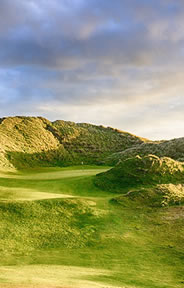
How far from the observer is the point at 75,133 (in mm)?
97188

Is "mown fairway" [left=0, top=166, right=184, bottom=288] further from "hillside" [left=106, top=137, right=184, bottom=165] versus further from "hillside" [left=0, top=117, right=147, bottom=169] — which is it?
"hillside" [left=106, top=137, right=184, bottom=165]

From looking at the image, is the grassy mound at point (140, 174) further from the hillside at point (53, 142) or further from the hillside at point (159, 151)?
the hillside at point (53, 142)

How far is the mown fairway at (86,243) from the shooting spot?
14.8 metres

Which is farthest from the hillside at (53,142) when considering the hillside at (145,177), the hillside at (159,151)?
the hillside at (145,177)

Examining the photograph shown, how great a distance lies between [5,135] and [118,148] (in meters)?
32.6

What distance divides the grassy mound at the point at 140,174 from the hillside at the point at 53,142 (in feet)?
93.6

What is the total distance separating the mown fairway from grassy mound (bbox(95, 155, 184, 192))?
293 inches

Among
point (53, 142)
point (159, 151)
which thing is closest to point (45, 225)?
point (159, 151)

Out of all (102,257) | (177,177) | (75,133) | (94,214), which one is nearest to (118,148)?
(75,133)

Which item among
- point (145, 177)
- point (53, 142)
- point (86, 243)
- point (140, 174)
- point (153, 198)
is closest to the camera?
point (86, 243)

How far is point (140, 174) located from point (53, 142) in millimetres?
51602

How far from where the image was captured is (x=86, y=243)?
69.8 ft

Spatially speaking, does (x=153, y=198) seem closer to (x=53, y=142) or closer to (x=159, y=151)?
(x=159, y=151)

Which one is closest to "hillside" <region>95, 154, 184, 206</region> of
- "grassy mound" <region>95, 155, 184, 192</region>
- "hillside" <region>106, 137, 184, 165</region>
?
"grassy mound" <region>95, 155, 184, 192</region>
